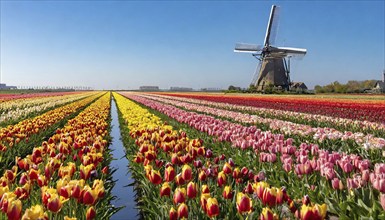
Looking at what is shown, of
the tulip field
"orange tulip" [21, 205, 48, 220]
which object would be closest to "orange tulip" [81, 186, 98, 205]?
the tulip field

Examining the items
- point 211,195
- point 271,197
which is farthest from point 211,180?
point 271,197

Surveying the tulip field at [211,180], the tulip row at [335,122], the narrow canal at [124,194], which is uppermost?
the tulip field at [211,180]

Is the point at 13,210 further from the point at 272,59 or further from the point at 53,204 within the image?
the point at 272,59

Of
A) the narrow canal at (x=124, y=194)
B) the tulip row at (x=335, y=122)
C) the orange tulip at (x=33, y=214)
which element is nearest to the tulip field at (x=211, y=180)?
the orange tulip at (x=33, y=214)

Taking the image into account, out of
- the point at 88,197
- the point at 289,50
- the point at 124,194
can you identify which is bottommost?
the point at 124,194

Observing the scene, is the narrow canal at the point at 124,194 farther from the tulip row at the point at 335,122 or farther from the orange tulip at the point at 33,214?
the tulip row at the point at 335,122

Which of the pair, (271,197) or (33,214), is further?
(271,197)

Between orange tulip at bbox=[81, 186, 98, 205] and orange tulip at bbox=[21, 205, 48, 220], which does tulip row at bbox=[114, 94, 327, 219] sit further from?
orange tulip at bbox=[21, 205, 48, 220]

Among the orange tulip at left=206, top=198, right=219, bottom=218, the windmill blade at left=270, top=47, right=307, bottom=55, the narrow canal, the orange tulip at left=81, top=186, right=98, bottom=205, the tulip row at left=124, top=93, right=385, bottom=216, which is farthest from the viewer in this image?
the windmill blade at left=270, top=47, right=307, bottom=55

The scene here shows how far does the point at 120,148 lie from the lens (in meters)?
9.17

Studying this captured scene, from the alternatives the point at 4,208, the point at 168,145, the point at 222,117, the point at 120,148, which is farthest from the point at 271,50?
the point at 4,208

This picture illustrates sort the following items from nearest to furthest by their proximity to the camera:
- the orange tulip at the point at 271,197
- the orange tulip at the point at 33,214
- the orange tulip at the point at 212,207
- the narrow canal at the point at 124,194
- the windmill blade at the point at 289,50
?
the orange tulip at the point at 33,214 → the orange tulip at the point at 212,207 → the orange tulip at the point at 271,197 → the narrow canal at the point at 124,194 → the windmill blade at the point at 289,50

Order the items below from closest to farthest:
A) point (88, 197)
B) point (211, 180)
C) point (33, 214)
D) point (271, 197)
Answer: point (33, 214)
point (271, 197)
point (88, 197)
point (211, 180)

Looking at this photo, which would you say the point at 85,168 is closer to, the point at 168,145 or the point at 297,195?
the point at 168,145
